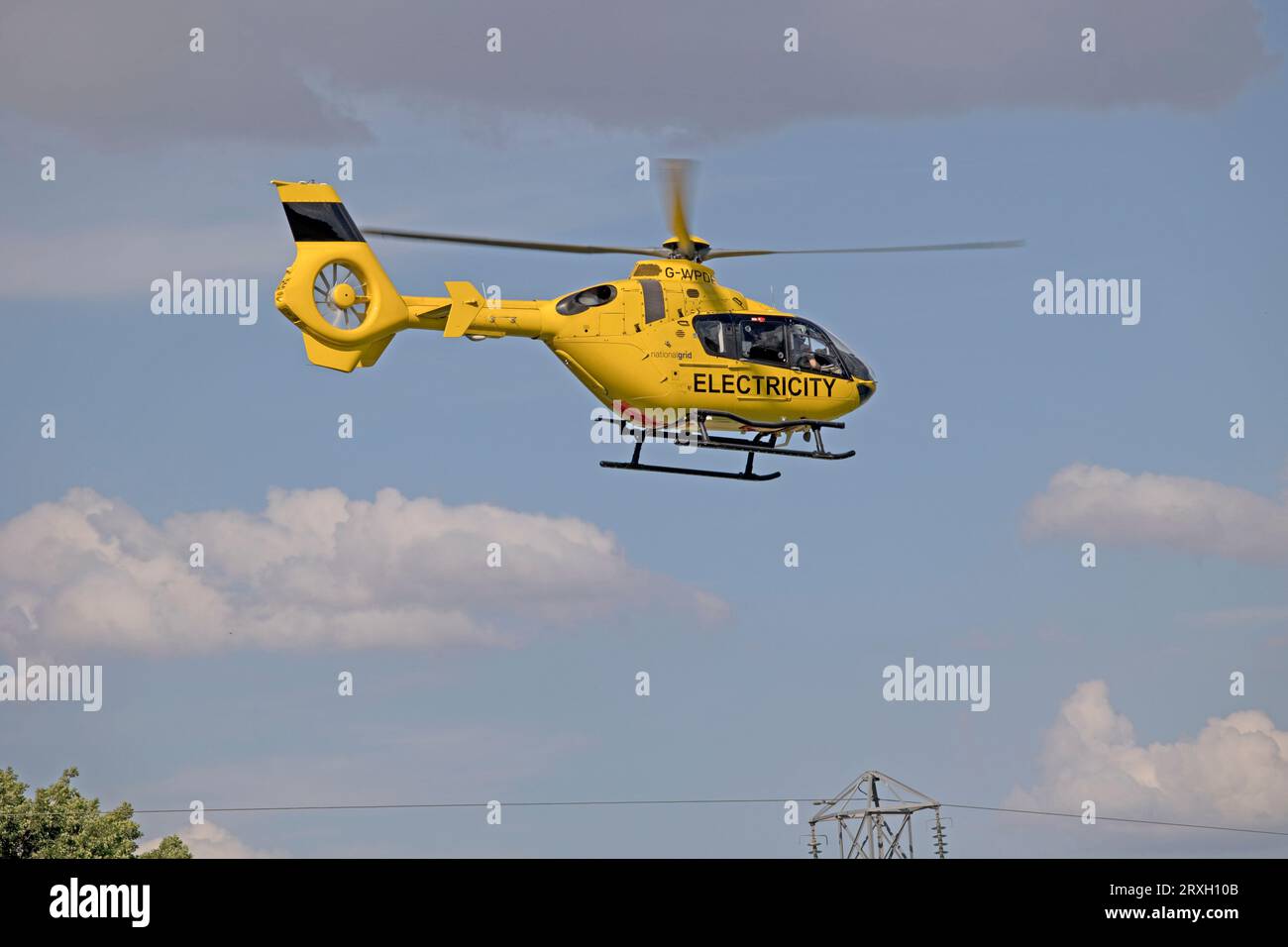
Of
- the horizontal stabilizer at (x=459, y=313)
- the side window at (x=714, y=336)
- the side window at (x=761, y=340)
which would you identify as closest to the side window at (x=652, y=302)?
the side window at (x=714, y=336)

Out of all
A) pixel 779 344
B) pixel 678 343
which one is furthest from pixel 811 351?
pixel 678 343

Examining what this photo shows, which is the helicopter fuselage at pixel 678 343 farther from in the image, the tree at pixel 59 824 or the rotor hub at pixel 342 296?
the tree at pixel 59 824

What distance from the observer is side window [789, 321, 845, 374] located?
5038 centimetres

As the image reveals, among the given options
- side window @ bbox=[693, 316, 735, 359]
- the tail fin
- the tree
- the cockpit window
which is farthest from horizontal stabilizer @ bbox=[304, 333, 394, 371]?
the tree

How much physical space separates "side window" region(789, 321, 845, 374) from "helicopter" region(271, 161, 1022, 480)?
0.03 m

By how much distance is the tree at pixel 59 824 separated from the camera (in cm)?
7569

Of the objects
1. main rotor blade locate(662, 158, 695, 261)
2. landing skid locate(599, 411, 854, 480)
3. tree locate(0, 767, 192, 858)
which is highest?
main rotor blade locate(662, 158, 695, 261)

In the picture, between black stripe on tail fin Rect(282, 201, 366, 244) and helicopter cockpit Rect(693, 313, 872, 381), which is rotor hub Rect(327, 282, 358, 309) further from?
helicopter cockpit Rect(693, 313, 872, 381)

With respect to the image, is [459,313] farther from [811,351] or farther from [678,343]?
[811,351]

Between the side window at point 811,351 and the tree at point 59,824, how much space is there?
37613 mm
